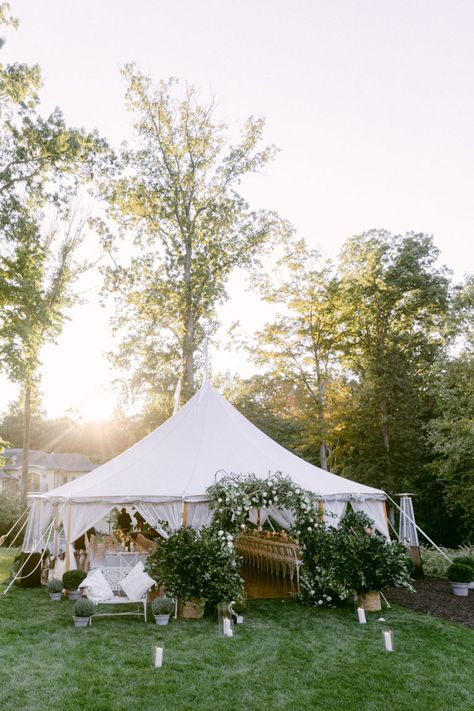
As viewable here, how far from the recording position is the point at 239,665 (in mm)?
5773

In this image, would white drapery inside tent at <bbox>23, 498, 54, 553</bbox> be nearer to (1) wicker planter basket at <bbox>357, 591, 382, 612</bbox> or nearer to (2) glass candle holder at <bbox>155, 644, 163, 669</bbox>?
(2) glass candle holder at <bbox>155, 644, 163, 669</bbox>

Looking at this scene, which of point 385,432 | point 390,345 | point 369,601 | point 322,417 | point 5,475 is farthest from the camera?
point 5,475

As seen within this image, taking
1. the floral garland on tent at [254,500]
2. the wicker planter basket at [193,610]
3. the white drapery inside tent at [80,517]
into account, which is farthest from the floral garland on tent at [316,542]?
the white drapery inside tent at [80,517]

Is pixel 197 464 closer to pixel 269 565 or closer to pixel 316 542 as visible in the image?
pixel 316 542

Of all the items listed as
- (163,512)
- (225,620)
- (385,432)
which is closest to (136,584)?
(163,512)

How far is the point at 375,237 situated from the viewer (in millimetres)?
23828

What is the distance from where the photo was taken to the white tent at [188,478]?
8703 millimetres

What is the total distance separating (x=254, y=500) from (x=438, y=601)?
3876 mm

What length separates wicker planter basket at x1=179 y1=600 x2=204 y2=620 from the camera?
7.86 m

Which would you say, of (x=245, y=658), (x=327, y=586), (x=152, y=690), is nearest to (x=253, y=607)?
(x=327, y=586)

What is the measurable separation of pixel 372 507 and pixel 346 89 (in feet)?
23.6

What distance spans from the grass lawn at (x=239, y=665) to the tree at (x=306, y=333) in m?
12.4

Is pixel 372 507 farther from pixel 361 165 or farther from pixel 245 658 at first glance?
pixel 361 165

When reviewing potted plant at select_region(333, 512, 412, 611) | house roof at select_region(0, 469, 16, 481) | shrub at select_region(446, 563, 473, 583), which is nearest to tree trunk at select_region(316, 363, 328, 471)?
shrub at select_region(446, 563, 473, 583)
